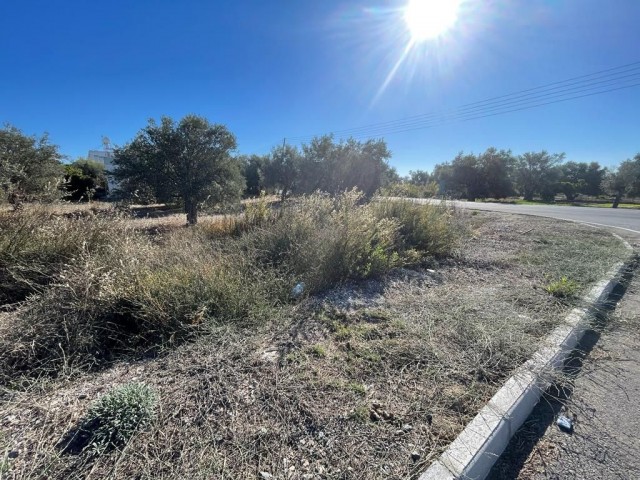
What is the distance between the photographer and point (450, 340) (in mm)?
2432

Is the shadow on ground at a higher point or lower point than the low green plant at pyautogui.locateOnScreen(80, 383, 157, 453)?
lower

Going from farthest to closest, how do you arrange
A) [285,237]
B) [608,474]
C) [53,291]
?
[285,237] → [53,291] → [608,474]

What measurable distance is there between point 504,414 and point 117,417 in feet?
7.48

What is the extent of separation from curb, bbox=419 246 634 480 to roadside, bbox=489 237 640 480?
0.22ft

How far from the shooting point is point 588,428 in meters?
1.67

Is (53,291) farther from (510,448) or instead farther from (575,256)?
(575,256)

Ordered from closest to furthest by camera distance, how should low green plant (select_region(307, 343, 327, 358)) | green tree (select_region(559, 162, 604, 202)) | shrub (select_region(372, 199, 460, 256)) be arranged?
low green plant (select_region(307, 343, 327, 358))
shrub (select_region(372, 199, 460, 256))
green tree (select_region(559, 162, 604, 202))

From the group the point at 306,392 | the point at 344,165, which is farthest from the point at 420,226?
the point at 344,165

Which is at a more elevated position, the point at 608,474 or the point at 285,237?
the point at 285,237

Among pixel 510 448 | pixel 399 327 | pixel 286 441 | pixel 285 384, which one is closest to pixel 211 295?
pixel 285 384

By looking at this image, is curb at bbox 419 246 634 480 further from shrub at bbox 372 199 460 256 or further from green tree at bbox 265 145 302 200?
green tree at bbox 265 145 302 200

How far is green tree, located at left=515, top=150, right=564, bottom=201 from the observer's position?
41375 millimetres

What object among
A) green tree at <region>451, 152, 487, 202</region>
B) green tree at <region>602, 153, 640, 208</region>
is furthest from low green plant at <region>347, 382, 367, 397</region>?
green tree at <region>451, 152, 487, 202</region>

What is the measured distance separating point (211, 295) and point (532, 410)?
274 centimetres
